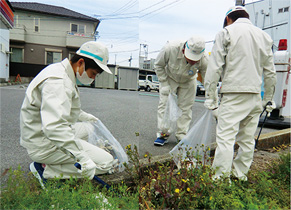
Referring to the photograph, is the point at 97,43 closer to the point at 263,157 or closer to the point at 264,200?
the point at 264,200

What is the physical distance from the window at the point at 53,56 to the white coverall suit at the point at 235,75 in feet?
4.00

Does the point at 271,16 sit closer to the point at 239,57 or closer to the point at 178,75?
the point at 239,57

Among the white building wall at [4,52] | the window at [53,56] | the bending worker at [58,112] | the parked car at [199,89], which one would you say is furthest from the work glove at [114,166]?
the parked car at [199,89]

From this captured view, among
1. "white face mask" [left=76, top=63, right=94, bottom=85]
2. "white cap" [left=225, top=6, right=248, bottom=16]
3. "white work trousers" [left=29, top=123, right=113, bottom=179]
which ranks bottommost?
"white work trousers" [left=29, top=123, right=113, bottom=179]

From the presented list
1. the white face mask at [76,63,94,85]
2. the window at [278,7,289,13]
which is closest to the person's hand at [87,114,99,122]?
the white face mask at [76,63,94,85]

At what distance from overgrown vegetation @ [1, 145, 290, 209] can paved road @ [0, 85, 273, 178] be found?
636 millimetres

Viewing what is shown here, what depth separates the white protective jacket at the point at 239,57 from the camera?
6.70ft

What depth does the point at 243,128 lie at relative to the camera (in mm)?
2223

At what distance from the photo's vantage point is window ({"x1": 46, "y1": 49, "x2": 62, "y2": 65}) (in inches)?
69.6

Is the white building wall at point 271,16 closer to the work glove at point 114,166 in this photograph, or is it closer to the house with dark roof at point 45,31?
the house with dark roof at point 45,31

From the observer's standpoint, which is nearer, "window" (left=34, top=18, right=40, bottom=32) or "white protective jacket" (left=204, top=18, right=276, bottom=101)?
"window" (left=34, top=18, right=40, bottom=32)

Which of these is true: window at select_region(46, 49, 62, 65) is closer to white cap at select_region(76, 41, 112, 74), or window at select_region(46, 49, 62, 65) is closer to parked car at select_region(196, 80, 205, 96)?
white cap at select_region(76, 41, 112, 74)

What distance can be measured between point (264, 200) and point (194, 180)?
51cm

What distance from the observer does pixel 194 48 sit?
8.67ft
